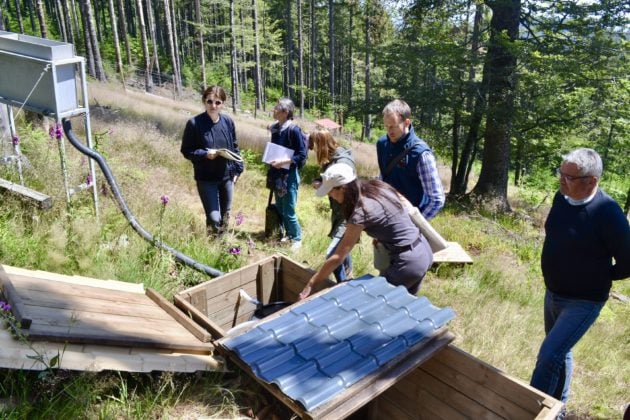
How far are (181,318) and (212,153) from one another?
7.06 ft

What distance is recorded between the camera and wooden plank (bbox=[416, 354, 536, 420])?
289 cm

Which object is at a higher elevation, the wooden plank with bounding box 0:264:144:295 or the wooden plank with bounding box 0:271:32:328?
the wooden plank with bounding box 0:271:32:328

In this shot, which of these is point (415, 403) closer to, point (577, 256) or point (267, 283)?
point (577, 256)

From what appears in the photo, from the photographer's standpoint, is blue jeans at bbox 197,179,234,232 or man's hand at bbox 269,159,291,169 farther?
man's hand at bbox 269,159,291,169

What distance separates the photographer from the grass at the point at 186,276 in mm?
2559

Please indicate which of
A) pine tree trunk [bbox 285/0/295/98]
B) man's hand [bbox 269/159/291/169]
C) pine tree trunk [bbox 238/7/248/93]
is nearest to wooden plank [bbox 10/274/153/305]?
man's hand [bbox 269/159/291/169]

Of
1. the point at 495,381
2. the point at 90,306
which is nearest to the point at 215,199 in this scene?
the point at 90,306

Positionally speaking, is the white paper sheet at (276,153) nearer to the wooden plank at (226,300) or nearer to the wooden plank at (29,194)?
the wooden plank at (226,300)

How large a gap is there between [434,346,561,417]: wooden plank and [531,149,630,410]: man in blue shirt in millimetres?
439

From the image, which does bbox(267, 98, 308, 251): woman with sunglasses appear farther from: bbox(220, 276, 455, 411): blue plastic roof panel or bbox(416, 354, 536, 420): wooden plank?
bbox(416, 354, 536, 420): wooden plank

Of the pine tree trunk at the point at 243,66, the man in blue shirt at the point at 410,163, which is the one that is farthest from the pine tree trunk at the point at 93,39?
the man in blue shirt at the point at 410,163

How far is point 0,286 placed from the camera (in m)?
2.84

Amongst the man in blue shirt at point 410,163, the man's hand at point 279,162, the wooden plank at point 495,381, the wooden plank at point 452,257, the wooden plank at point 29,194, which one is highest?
the man in blue shirt at point 410,163

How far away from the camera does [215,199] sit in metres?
5.36
